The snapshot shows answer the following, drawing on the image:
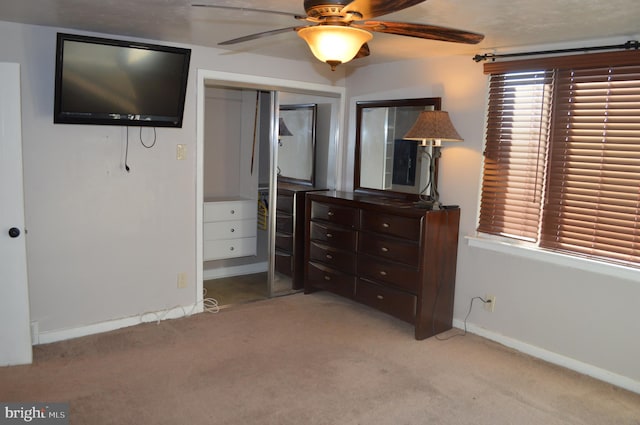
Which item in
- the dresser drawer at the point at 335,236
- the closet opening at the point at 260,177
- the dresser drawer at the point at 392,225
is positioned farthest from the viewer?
the closet opening at the point at 260,177

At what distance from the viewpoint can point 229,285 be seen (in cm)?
495

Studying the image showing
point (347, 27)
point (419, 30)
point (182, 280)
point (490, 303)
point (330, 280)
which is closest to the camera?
point (347, 27)

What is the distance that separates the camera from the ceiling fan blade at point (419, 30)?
1.92m

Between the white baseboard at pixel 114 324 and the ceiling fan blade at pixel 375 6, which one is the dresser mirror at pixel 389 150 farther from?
the ceiling fan blade at pixel 375 6

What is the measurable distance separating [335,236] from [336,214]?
19cm

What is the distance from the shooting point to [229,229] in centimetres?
501

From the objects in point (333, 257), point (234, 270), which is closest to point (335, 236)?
point (333, 257)

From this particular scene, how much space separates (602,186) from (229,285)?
3.30 metres

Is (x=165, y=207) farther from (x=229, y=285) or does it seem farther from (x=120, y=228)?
(x=229, y=285)

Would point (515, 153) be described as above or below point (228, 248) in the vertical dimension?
above

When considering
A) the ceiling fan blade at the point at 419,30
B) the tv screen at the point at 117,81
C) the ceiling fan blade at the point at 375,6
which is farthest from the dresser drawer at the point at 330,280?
the ceiling fan blade at the point at 375,6

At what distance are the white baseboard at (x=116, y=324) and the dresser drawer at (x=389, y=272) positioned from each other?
4.54 feet

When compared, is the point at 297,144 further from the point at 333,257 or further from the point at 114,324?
the point at 114,324
